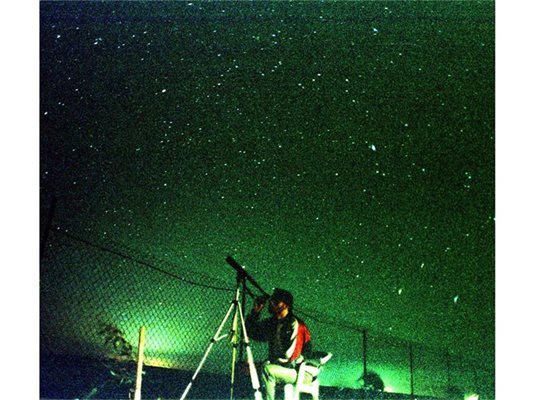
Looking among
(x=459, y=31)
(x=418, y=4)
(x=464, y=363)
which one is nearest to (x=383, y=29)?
(x=418, y=4)

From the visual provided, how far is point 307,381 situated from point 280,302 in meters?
0.32

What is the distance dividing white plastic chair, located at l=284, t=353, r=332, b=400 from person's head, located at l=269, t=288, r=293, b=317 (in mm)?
212

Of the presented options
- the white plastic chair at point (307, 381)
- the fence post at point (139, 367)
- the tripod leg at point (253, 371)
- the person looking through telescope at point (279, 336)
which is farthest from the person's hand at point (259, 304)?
the fence post at point (139, 367)

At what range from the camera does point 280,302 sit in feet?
6.52

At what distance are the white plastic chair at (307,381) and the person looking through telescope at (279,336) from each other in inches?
0.8

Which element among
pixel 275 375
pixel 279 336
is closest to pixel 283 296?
pixel 279 336

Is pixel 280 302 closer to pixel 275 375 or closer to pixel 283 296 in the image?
pixel 283 296

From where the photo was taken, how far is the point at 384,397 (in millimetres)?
2229

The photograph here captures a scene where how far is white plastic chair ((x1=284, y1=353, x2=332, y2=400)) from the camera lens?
1851 millimetres

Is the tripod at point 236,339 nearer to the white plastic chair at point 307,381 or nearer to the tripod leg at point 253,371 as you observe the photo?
the tripod leg at point 253,371
